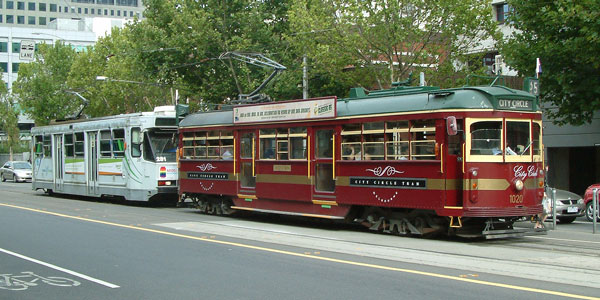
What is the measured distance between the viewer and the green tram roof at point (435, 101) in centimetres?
1345

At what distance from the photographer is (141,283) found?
9.30 m

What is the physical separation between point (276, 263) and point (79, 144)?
59.7ft

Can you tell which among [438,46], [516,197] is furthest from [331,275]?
[438,46]

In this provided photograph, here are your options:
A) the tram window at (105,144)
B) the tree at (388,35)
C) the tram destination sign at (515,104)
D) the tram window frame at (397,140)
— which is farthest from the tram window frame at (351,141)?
the tram window at (105,144)

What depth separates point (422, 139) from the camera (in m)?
13.9

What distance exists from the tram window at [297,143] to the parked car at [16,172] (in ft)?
116

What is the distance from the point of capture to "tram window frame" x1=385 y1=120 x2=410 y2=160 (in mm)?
14125

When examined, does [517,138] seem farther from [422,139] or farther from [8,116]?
[8,116]

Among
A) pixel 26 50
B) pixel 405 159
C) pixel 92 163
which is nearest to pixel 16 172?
pixel 92 163

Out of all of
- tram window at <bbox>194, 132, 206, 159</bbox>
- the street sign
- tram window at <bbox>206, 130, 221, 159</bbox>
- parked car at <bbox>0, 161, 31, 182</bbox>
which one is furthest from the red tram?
the street sign

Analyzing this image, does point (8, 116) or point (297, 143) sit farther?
point (8, 116)

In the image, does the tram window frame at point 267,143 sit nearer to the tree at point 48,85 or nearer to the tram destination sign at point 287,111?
the tram destination sign at point 287,111

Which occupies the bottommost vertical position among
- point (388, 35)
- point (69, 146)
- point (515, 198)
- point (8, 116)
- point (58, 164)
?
point (515, 198)

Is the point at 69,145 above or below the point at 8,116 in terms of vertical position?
below
